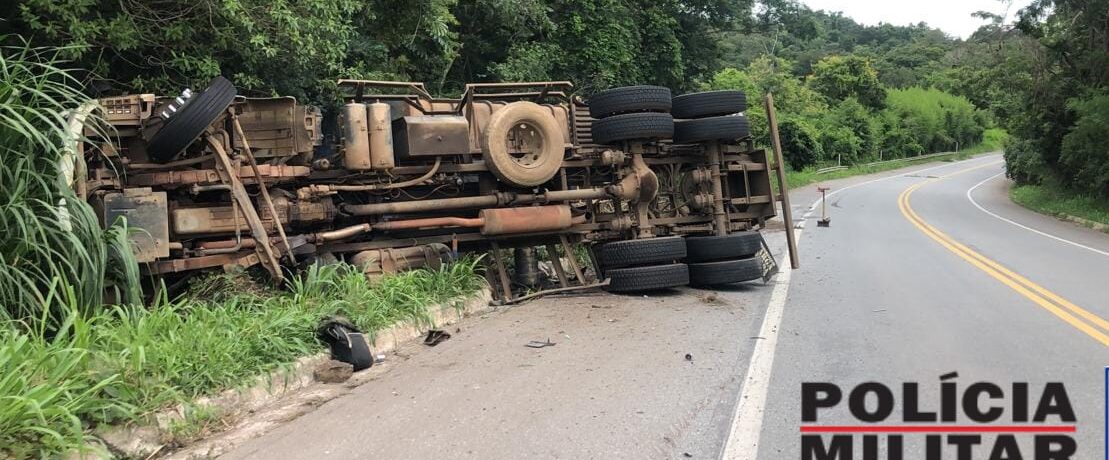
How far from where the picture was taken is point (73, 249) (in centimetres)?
523

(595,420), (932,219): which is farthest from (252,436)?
(932,219)

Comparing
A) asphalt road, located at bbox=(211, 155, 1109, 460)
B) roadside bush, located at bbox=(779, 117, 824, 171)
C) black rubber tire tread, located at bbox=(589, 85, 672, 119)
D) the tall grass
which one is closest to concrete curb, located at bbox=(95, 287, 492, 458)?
asphalt road, located at bbox=(211, 155, 1109, 460)

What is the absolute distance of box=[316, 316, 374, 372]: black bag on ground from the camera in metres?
5.55

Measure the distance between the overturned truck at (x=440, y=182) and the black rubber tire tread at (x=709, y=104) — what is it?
0.06ft

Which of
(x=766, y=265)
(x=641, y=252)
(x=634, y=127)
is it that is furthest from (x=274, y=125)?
(x=766, y=265)

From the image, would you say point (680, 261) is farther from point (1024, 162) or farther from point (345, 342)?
point (1024, 162)

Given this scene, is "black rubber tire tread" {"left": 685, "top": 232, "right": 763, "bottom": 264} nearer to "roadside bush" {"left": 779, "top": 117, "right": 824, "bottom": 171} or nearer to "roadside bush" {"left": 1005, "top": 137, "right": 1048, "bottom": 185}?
"roadside bush" {"left": 1005, "top": 137, "right": 1048, "bottom": 185}

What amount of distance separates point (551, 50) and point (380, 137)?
10.5 m

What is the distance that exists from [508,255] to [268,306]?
407 centimetres

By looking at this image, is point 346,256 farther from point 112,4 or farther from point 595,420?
point 595,420

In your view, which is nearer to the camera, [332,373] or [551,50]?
[332,373]

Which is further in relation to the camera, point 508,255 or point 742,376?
point 508,255

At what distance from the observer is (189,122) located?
6480 mm

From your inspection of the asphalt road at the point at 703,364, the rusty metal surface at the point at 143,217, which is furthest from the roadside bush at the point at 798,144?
the rusty metal surface at the point at 143,217
